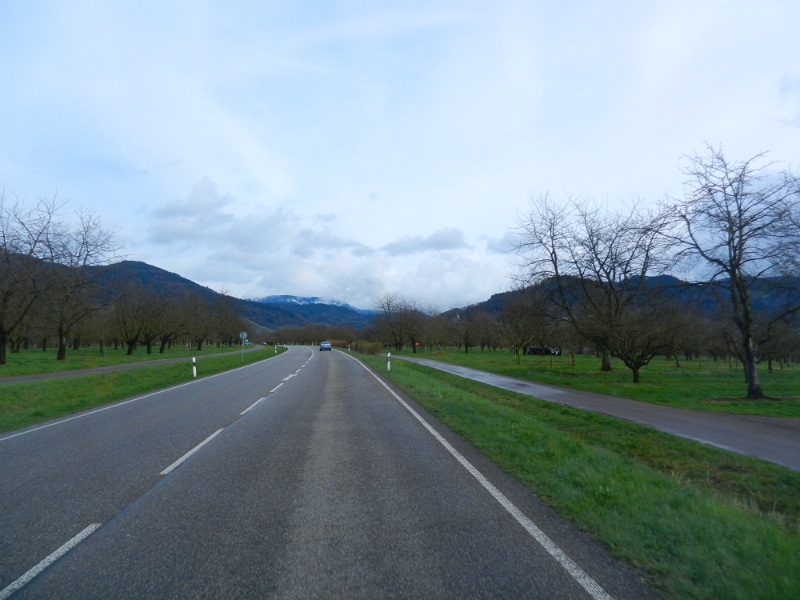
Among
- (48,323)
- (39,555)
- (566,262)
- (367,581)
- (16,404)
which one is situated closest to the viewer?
(367,581)

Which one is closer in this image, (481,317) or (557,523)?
(557,523)

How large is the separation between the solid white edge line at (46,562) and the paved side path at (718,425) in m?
10.1

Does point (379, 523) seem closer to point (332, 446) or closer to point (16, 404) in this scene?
point (332, 446)

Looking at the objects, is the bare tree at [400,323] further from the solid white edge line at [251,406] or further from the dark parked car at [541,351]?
the solid white edge line at [251,406]

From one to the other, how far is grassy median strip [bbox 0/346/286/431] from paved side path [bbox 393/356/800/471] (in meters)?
14.8

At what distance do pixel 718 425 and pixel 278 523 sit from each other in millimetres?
12195

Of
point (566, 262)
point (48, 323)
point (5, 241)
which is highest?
point (5, 241)

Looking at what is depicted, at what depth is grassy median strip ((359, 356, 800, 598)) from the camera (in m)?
4.07

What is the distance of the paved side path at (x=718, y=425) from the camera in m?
10.2

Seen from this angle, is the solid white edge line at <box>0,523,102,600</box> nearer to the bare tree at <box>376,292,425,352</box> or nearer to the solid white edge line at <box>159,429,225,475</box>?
the solid white edge line at <box>159,429,225,475</box>

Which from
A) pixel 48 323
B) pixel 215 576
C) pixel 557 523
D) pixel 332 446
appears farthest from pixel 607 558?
pixel 48 323

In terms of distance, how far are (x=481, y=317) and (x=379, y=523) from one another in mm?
81214

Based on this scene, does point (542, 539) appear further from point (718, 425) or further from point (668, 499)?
point (718, 425)

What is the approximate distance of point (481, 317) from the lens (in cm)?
8525
